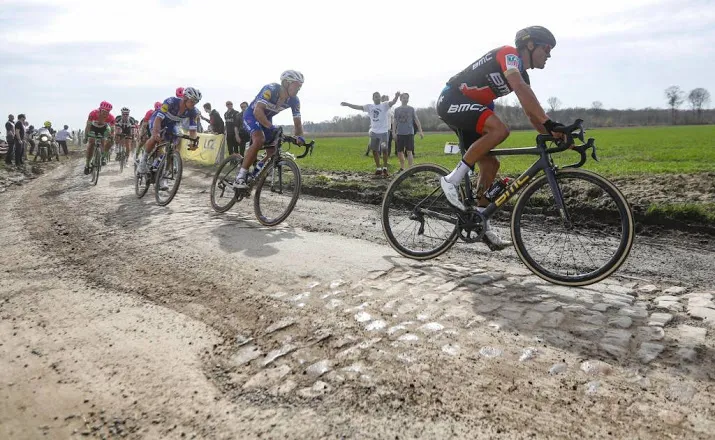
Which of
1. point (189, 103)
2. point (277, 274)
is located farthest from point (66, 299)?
point (189, 103)

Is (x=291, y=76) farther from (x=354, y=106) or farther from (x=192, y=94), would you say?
(x=354, y=106)

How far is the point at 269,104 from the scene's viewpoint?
7.72m

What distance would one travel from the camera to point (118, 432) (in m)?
2.45

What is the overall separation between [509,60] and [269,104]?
4292 mm

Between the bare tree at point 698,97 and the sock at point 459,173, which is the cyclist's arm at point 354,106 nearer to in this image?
the sock at point 459,173

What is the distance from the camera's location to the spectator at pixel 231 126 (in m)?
16.8

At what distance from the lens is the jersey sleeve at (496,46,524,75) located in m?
4.34

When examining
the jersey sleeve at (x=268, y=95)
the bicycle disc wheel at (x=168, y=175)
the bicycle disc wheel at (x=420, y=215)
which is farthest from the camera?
the bicycle disc wheel at (x=168, y=175)

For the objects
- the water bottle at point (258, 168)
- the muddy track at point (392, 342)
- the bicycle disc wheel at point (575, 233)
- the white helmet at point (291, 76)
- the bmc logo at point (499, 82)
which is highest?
the white helmet at point (291, 76)

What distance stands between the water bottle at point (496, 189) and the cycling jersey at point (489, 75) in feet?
2.48

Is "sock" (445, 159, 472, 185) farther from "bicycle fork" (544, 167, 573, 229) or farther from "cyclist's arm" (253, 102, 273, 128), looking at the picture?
"cyclist's arm" (253, 102, 273, 128)

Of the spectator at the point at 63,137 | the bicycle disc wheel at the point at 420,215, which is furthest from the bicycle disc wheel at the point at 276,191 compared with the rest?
the spectator at the point at 63,137

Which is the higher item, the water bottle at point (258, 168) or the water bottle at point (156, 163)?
the water bottle at point (156, 163)

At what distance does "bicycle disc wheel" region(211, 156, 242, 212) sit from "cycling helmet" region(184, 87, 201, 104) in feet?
7.12
